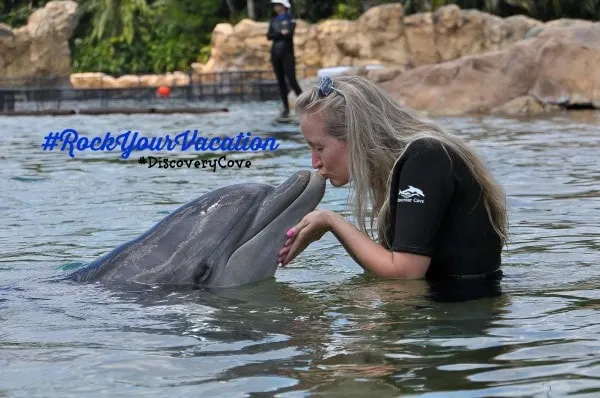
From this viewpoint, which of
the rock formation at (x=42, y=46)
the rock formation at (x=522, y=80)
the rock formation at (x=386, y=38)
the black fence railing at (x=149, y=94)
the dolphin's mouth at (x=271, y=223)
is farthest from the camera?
the rock formation at (x=42, y=46)

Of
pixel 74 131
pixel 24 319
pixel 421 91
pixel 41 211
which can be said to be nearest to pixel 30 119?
pixel 74 131

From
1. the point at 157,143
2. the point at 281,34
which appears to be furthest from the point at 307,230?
the point at 281,34

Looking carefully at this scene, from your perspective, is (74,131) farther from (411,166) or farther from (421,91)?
(411,166)

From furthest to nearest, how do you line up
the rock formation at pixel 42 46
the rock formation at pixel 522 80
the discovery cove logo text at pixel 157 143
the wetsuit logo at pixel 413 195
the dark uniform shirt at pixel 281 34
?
the rock formation at pixel 42 46
the dark uniform shirt at pixel 281 34
the rock formation at pixel 522 80
the discovery cove logo text at pixel 157 143
the wetsuit logo at pixel 413 195

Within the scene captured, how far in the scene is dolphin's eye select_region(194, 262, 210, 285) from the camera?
201 inches

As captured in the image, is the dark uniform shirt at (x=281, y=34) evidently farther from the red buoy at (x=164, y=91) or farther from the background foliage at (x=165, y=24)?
the background foliage at (x=165, y=24)

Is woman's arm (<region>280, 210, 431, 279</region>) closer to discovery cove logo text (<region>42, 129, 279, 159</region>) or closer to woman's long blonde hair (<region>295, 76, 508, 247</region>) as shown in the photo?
woman's long blonde hair (<region>295, 76, 508, 247</region>)

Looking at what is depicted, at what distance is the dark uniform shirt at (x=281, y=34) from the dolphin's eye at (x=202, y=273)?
48.7ft

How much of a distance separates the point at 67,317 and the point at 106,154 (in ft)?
29.2

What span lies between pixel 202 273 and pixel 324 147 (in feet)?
2.77

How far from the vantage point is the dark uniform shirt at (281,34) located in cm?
1967

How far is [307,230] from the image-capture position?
15.4ft

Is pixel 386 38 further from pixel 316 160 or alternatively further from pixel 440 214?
pixel 440 214

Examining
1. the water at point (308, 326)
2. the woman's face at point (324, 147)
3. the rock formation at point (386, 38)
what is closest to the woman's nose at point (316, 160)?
the woman's face at point (324, 147)
